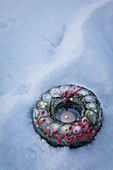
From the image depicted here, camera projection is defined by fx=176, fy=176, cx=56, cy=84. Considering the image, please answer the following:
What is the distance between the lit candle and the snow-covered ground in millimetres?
466

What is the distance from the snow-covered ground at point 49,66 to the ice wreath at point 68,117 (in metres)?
0.26

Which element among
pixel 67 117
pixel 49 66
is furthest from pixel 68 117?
pixel 49 66

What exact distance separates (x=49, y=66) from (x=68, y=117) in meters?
1.58

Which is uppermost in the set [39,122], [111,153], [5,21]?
[5,21]

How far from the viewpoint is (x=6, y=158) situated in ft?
9.34

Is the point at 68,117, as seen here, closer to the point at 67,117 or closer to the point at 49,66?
the point at 67,117

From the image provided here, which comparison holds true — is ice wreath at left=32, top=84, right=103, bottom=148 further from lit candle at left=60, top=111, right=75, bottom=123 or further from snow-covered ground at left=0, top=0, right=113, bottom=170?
snow-covered ground at left=0, top=0, right=113, bottom=170

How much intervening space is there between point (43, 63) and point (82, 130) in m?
A: 2.17

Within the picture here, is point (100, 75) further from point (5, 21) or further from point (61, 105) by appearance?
point (5, 21)

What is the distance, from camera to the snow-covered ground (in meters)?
2.79

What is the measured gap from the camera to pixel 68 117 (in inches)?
116

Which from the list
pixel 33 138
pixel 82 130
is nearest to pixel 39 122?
pixel 33 138

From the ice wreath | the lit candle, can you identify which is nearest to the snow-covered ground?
the ice wreath

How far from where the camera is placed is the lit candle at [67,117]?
9.56ft
